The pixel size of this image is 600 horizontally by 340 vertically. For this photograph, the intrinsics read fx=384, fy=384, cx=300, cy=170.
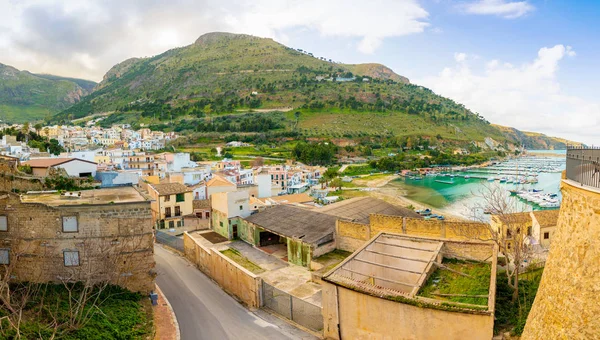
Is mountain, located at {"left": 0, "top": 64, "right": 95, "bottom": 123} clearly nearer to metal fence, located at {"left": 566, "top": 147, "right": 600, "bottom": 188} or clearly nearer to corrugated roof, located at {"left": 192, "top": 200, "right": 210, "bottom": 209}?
corrugated roof, located at {"left": 192, "top": 200, "right": 210, "bottom": 209}

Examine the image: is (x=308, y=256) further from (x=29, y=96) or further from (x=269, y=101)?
(x=29, y=96)

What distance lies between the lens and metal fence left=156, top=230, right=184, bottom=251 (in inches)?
880

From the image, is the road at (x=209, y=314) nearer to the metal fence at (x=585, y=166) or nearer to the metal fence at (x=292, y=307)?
the metal fence at (x=292, y=307)

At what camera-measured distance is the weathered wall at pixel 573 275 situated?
5023mm

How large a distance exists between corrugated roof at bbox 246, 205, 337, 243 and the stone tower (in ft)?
36.7

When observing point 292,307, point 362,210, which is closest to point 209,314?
point 292,307

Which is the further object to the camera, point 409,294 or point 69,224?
point 69,224

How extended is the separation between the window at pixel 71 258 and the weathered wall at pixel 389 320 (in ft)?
26.8

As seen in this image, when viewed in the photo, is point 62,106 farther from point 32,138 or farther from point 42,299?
point 42,299

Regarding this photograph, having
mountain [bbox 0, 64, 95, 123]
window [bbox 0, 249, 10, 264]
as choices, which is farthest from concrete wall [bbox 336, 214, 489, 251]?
mountain [bbox 0, 64, 95, 123]

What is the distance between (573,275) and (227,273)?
42.9 ft

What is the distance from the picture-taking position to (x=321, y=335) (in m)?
11.6

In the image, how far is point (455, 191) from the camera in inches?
2207

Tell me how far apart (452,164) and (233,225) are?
70.3 metres
